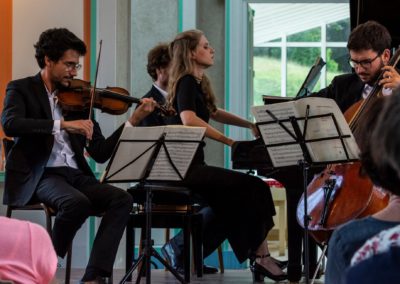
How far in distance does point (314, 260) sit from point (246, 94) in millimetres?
2171

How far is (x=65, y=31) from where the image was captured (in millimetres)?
4367

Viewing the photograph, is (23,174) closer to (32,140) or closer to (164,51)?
(32,140)

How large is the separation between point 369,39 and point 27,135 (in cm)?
164

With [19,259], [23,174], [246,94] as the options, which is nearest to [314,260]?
[23,174]

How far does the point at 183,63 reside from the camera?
4.93 m

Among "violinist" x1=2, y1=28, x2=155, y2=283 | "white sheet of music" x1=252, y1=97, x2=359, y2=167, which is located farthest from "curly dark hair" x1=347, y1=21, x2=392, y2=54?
"violinist" x1=2, y1=28, x2=155, y2=283

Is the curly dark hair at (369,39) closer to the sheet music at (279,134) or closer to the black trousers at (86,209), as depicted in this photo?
the sheet music at (279,134)

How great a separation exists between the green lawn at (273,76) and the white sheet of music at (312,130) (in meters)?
10.0

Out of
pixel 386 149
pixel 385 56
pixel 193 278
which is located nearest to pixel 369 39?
pixel 385 56

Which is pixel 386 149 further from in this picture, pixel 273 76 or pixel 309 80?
pixel 273 76

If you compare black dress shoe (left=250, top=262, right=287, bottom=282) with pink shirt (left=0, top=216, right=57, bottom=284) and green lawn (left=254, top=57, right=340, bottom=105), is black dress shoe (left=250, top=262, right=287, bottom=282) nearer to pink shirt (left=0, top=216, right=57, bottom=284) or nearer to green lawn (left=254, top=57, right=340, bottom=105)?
pink shirt (left=0, top=216, right=57, bottom=284)

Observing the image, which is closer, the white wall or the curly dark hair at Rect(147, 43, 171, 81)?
the curly dark hair at Rect(147, 43, 171, 81)

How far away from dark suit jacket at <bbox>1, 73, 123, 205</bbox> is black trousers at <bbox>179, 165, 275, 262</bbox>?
0.83 m

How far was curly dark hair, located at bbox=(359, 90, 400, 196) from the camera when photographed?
124cm
